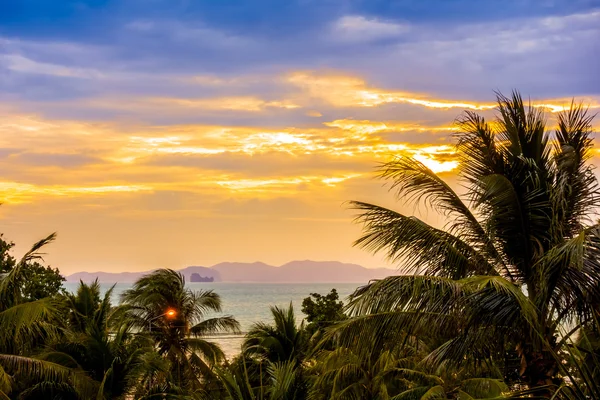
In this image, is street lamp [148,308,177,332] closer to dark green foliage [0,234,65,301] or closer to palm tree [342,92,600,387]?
dark green foliage [0,234,65,301]

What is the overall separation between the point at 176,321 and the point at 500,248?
19980 mm

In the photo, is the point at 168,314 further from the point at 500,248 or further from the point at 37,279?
the point at 500,248

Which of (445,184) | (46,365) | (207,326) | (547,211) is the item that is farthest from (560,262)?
(207,326)

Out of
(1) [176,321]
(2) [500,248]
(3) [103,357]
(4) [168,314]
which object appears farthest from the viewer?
(1) [176,321]

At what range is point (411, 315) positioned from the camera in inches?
476

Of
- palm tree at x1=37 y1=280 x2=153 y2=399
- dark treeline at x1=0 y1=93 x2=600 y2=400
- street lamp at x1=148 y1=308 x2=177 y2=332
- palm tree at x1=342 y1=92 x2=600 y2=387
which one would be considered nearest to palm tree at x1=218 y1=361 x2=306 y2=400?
dark treeline at x1=0 y1=93 x2=600 y2=400

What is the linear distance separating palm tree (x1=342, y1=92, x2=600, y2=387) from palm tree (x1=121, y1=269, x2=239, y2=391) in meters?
17.9

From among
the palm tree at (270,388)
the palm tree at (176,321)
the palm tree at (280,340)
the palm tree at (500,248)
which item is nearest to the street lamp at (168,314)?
the palm tree at (176,321)

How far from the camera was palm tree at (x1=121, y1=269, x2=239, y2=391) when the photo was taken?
98.9 feet

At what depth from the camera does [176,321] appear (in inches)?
1230

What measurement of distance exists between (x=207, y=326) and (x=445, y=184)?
19.5 meters

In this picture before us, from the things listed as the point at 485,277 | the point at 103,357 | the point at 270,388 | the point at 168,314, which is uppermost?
the point at 485,277

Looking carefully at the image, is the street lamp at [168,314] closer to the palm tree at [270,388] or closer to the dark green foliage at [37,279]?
the dark green foliage at [37,279]

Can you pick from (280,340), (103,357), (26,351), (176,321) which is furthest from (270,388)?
(176,321)
